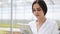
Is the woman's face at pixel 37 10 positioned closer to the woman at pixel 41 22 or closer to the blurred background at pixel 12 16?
the woman at pixel 41 22

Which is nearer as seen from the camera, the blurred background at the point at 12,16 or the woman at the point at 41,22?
the woman at the point at 41,22

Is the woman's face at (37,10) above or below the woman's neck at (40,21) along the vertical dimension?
above

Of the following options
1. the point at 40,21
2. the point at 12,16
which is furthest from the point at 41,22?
the point at 12,16

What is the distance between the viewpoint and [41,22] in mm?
833

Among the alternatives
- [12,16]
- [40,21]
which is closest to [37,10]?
[40,21]

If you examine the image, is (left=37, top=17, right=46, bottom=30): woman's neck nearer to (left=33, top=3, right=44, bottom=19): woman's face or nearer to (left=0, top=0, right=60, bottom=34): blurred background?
(left=33, top=3, right=44, bottom=19): woman's face

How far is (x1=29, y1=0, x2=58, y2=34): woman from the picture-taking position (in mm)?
777

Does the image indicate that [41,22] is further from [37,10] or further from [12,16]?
[12,16]

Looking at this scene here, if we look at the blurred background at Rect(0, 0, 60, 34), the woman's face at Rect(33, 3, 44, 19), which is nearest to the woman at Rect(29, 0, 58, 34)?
the woman's face at Rect(33, 3, 44, 19)

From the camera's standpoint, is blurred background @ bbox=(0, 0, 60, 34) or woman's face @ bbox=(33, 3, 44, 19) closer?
woman's face @ bbox=(33, 3, 44, 19)

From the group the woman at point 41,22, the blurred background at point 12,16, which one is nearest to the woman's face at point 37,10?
the woman at point 41,22

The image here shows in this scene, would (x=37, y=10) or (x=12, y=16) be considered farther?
(x=12, y=16)

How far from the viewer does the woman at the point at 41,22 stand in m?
0.78

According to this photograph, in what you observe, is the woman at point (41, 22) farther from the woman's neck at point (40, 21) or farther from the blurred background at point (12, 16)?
the blurred background at point (12, 16)
